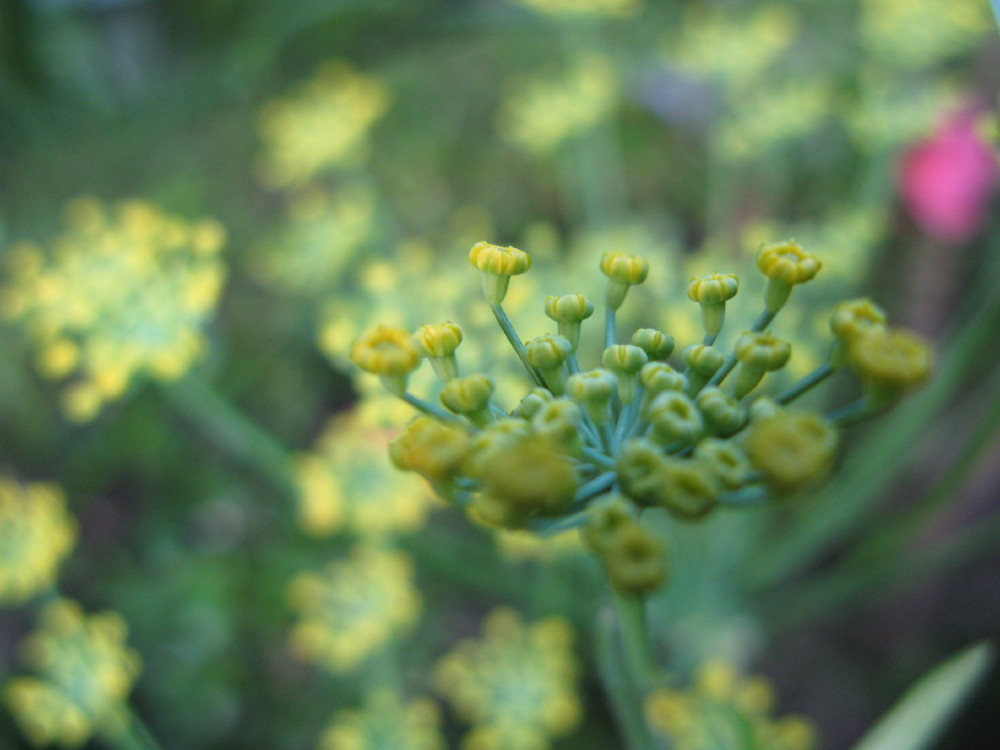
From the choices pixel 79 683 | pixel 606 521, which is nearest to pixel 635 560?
pixel 606 521

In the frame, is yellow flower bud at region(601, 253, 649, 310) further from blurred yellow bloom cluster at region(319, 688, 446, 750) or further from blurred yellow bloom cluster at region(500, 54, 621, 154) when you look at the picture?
blurred yellow bloom cluster at region(500, 54, 621, 154)

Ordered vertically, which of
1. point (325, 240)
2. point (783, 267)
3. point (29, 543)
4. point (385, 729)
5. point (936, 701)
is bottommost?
point (385, 729)

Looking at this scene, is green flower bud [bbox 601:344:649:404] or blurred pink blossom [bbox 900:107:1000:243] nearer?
green flower bud [bbox 601:344:649:404]

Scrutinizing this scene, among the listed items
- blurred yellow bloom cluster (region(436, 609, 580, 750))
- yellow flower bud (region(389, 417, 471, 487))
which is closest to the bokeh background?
blurred yellow bloom cluster (region(436, 609, 580, 750))

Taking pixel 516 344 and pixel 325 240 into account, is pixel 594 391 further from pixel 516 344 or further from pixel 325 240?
pixel 325 240

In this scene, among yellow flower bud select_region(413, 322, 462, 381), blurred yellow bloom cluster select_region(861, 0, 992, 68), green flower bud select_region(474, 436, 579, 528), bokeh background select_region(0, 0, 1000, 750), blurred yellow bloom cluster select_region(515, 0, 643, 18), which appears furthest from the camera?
blurred yellow bloom cluster select_region(515, 0, 643, 18)

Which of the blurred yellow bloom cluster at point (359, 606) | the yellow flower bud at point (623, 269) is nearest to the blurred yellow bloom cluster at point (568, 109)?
the blurred yellow bloom cluster at point (359, 606)
